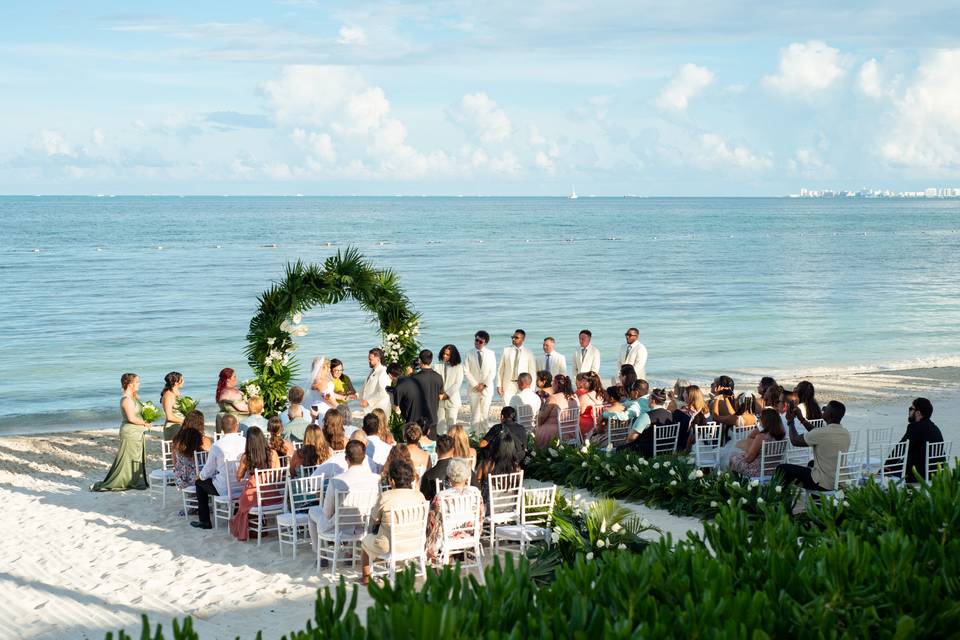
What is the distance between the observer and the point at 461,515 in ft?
32.9

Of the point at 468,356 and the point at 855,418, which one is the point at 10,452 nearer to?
the point at 468,356

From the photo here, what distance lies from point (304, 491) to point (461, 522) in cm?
194

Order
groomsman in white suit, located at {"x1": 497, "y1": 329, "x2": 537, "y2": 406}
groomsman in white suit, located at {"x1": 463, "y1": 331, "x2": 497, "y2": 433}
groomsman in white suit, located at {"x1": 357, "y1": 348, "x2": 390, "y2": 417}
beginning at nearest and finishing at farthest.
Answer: groomsman in white suit, located at {"x1": 357, "y1": 348, "x2": 390, "y2": 417}, groomsman in white suit, located at {"x1": 463, "y1": 331, "x2": 497, "y2": 433}, groomsman in white suit, located at {"x1": 497, "y1": 329, "x2": 537, "y2": 406}

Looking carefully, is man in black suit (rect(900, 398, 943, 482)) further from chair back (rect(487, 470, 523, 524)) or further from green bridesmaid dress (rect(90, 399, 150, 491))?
green bridesmaid dress (rect(90, 399, 150, 491))

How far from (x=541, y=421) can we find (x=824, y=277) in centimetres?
4697

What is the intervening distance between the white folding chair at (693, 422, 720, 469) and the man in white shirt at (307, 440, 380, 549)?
162 inches

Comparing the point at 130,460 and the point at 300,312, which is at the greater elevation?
the point at 300,312

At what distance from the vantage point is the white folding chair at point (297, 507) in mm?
10914

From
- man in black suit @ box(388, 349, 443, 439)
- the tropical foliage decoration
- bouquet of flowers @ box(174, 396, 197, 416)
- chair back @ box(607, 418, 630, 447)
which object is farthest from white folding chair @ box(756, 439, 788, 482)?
bouquet of flowers @ box(174, 396, 197, 416)

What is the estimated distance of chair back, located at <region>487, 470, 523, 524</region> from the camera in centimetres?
1063

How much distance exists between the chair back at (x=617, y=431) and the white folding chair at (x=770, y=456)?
2.20 meters

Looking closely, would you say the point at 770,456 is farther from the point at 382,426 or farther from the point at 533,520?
the point at 382,426

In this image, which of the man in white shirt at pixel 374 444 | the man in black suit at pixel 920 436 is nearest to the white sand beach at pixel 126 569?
the man in white shirt at pixel 374 444

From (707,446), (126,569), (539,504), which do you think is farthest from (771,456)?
(126,569)
